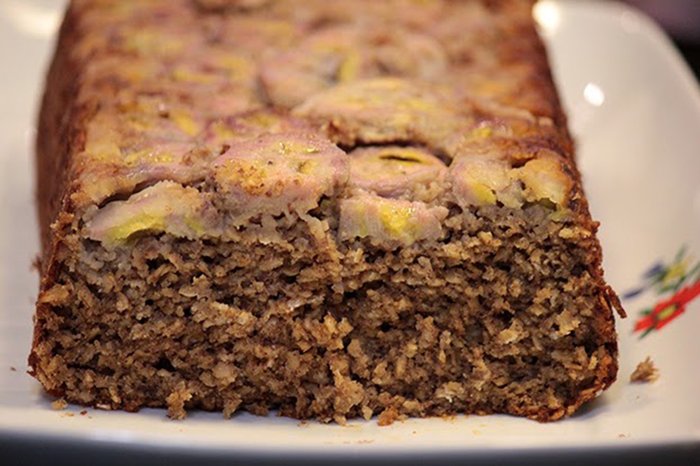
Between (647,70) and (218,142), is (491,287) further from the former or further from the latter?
(647,70)

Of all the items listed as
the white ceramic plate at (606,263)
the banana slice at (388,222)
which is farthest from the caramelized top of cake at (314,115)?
the white ceramic plate at (606,263)

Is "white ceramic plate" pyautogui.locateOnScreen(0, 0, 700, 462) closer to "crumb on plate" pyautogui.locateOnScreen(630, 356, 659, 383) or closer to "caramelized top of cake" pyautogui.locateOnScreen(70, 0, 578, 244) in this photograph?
"crumb on plate" pyautogui.locateOnScreen(630, 356, 659, 383)

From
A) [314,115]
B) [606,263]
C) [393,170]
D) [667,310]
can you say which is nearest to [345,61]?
[314,115]

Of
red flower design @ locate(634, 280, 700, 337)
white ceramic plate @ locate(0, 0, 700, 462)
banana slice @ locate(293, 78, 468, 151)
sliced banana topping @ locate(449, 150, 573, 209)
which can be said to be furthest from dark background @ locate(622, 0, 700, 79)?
sliced banana topping @ locate(449, 150, 573, 209)

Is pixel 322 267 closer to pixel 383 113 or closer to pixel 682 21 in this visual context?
pixel 383 113

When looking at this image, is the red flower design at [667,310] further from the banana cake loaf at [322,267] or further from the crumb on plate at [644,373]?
the banana cake loaf at [322,267]
